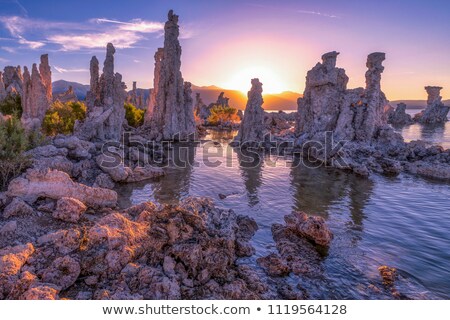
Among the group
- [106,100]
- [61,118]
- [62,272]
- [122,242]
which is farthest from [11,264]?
[61,118]

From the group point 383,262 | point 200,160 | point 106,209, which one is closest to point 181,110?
point 200,160

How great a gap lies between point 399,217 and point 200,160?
2112cm

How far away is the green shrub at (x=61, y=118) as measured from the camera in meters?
31.5

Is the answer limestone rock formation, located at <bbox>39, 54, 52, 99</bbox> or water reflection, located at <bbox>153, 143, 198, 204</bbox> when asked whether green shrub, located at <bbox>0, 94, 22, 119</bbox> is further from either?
water reflection, located at <bbox>153, 143, 198, 204</bbox>

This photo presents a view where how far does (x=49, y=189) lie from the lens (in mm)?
12453

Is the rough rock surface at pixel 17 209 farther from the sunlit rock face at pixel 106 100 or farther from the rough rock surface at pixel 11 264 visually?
the sunlit rock face at pixel 106 100

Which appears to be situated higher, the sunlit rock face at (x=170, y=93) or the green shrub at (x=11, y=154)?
the sunlit rock face at (x=170, y=93)

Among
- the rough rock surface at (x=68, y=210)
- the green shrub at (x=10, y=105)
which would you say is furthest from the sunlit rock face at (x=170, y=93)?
the rough rock surface at (x=68, y=210)

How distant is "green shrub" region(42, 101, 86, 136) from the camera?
3147 centimetres

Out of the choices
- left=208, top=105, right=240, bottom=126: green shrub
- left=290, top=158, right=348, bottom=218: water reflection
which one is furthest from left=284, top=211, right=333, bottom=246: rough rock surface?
left=208, top=105, right=240, bottom=126: green shrub

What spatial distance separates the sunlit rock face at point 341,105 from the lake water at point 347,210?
12.5 metres

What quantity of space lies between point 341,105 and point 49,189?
38.3 m

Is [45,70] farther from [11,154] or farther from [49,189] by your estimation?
[49,189]

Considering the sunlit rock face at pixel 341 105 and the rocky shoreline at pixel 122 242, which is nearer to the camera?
the rocky shoreline at pixel 122 242
